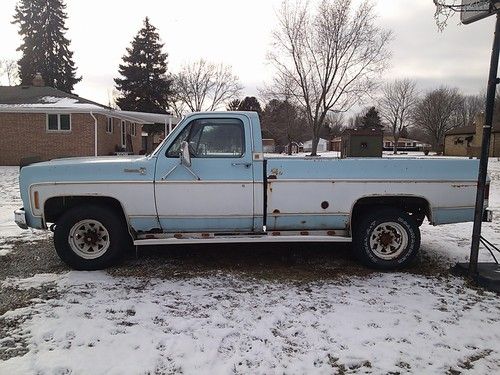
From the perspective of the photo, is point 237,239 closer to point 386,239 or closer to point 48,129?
point 386,239

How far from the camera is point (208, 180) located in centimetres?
503

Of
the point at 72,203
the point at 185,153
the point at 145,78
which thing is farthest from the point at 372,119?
the point at 72,203

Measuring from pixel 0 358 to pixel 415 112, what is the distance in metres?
80.3

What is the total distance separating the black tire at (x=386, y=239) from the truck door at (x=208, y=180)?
1.55 m

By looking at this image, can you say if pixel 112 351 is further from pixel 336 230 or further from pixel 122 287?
pixel 336 230

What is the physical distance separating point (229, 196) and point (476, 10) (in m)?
3.79

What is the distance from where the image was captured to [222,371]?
3.00m

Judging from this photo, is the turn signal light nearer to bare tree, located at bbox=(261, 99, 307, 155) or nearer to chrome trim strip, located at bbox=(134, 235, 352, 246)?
chrome trim strip, located at bbox=(134, 235, 352, 246)

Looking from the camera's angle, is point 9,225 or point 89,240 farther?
point 9,225

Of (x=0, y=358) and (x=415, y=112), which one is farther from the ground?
(x=415, y=112)

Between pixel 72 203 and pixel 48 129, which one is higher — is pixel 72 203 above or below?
below

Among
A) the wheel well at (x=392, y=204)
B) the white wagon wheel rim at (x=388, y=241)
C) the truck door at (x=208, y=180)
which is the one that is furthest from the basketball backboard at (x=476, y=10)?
the truck door at (x=208, y=180)

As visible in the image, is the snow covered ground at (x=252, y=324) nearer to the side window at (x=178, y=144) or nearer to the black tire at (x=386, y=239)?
the black tire at (x=386, y=239)

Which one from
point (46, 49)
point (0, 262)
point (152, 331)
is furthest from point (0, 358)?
point (46, 49)
